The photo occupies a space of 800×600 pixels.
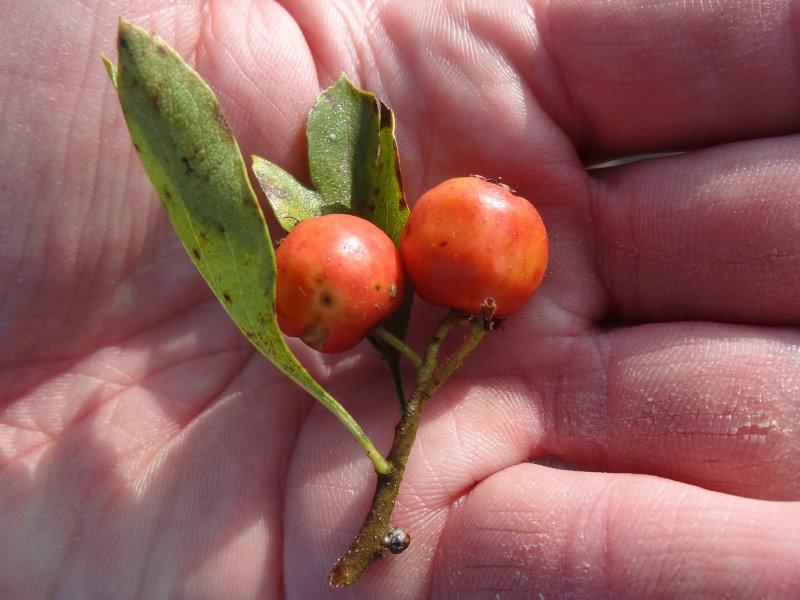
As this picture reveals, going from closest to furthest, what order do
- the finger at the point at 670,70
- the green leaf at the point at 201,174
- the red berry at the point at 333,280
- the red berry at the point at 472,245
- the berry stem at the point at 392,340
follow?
→ the green leaf at the point at 201,174 < the red berry at the point at 333,280 < the red berry at the point at 472,245 < the berry stem at the point at 392,340 < the finger at the point at 670,70

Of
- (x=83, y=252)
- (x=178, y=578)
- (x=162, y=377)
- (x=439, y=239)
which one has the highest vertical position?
(x=439, y=239)

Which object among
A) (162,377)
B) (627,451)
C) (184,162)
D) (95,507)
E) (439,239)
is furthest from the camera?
(162,377)

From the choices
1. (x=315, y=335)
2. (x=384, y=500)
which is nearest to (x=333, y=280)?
(x=315, y=335)

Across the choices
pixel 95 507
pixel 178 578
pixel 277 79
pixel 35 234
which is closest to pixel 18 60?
pixel 35 234

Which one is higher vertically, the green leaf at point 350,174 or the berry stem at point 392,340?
the green leaf at point 350,174

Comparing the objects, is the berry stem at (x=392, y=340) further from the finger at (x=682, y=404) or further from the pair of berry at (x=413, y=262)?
the finger at (x=682, y=404)

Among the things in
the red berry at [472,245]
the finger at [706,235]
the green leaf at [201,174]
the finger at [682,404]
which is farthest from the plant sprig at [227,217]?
the finger at [706,235]

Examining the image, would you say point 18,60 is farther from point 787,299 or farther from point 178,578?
point 787,299
